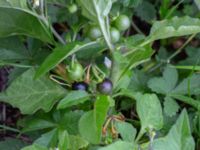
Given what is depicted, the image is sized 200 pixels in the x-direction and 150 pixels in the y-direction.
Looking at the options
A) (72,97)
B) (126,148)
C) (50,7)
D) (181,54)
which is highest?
(50,7)

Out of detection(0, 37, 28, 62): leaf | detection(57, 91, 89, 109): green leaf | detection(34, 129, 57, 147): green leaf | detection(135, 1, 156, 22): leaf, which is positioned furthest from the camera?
detection(135, 1, 156, 22): leaf

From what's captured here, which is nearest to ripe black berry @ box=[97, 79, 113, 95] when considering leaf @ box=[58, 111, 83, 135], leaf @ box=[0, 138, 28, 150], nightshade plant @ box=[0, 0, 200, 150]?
nightshade plant @ box=[0, 0, 200, 150]

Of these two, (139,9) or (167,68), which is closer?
(167,68)

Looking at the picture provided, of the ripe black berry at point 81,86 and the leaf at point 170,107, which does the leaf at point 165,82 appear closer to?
the leaf at point 170,107

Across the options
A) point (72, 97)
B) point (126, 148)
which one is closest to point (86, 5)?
point (72, 97)

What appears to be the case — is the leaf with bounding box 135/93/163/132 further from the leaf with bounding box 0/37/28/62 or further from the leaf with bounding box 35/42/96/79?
the leaf with bounding box 0/37/28/62

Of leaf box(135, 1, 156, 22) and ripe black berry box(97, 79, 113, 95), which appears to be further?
leaf box(135, 1, 156, 22)

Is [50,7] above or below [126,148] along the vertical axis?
above

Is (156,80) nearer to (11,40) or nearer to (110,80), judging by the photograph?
(110,80)

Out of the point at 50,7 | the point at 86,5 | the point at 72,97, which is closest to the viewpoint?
the point at 86,5
